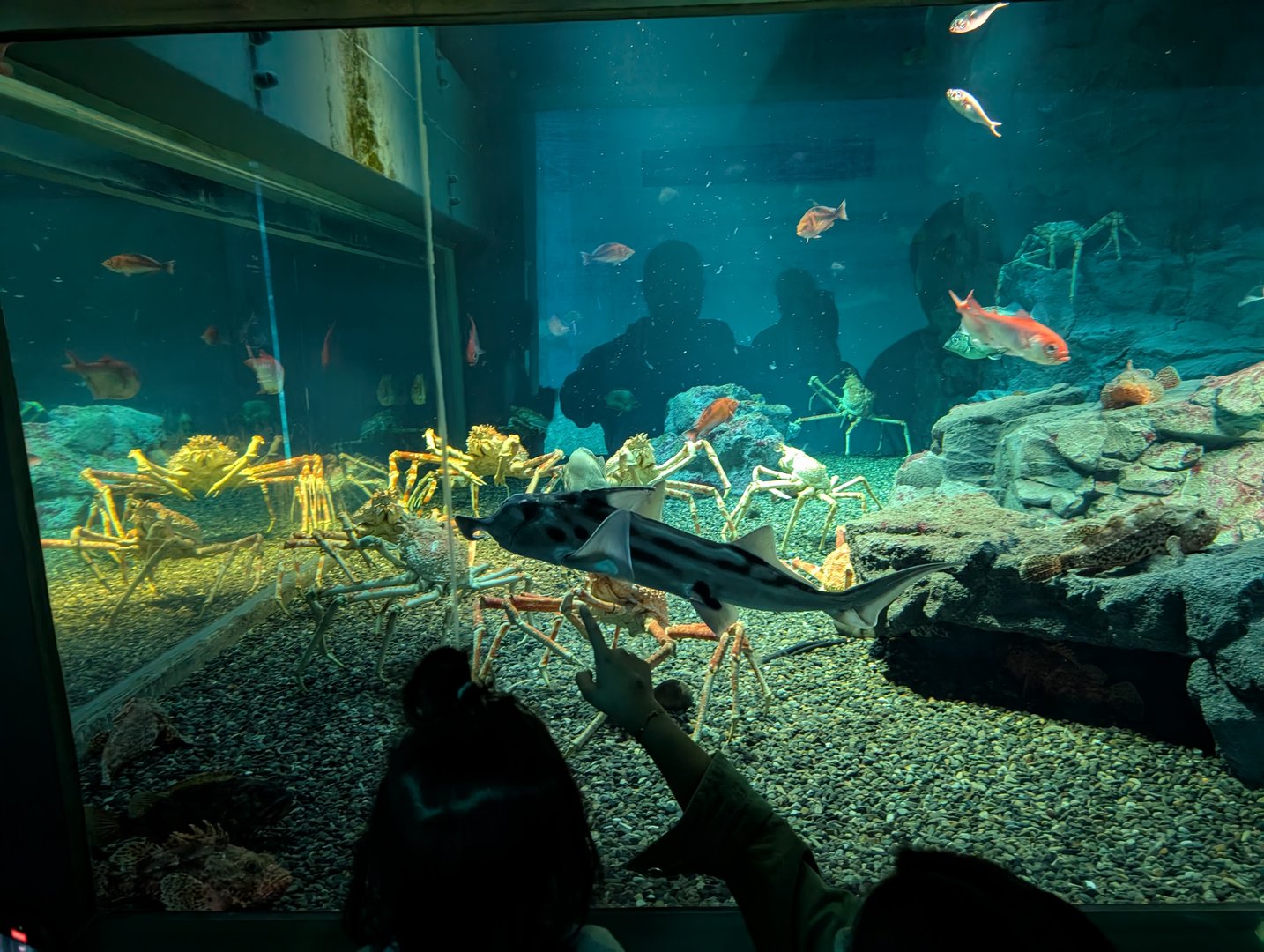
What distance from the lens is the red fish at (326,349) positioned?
3.65m

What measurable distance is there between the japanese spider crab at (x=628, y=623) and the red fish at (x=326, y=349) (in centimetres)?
196

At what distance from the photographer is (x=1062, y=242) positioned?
7461mm

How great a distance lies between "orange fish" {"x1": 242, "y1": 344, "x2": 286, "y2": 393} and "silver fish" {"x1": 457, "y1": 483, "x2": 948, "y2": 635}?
8.46 ft

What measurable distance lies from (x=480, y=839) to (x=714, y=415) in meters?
4.20

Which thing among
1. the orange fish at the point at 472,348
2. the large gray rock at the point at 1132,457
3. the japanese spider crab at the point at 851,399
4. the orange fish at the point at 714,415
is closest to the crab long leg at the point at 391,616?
the orange fish at the point at 472,348

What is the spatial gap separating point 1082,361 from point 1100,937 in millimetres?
8419

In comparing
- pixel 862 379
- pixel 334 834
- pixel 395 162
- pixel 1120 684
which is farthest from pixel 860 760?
pixel 862 379

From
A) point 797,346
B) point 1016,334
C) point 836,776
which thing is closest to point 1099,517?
point 1016,334

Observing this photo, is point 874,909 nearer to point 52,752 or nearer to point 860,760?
point 860,760

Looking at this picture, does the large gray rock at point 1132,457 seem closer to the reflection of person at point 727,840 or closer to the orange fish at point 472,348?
the orange fish at point 472,348

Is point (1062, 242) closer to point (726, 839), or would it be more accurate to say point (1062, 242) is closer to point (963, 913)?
point (726, 839)

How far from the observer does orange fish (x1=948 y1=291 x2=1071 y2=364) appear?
3.78 metres

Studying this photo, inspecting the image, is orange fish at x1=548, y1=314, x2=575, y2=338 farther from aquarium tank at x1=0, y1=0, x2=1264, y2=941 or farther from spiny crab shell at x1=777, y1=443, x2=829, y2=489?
spiny crab shell at x1=777, y1=443, x2=829, y2=489

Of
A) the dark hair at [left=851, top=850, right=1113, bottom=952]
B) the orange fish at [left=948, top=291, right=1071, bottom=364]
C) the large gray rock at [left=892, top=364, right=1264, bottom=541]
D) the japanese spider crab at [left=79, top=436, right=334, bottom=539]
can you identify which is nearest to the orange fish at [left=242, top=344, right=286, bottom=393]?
the japanese spider crab at [left=79, top=436, right=334, bottom=539]
